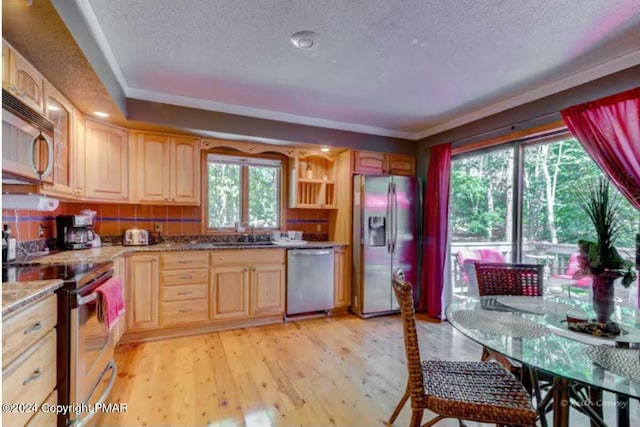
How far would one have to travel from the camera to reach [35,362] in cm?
142

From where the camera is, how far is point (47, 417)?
150cm

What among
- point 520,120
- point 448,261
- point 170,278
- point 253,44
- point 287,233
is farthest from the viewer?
point 287,233

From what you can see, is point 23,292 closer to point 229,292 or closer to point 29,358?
point 29,358

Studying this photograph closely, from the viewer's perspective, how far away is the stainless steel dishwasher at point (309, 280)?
3.77 meters

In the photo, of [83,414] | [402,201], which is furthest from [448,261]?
[83,414]

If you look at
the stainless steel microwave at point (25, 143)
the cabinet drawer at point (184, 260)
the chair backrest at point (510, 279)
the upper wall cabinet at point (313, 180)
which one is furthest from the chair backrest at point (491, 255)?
the stainless steel microwave at point (25, 143)

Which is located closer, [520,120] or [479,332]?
[479,332]

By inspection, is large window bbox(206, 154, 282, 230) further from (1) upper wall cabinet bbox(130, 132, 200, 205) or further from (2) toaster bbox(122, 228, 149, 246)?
(2) toaster bbox(122, 228, 149, 246)

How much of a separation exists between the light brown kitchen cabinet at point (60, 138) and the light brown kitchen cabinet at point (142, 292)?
2.87 ft

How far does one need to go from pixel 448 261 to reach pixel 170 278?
316cm

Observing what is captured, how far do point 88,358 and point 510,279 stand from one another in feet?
9.14

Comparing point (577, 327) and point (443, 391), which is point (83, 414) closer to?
point (443, 391)

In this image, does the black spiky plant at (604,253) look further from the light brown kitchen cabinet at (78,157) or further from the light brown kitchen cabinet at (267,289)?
the light brown kitchen cabinet at (78,157)

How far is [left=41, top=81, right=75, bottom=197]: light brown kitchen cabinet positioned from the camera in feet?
7.31
